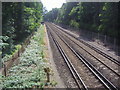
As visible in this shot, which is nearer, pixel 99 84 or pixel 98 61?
pixel 99 84

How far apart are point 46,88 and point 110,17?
1959 centimetres

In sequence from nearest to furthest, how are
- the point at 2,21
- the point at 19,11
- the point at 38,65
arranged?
the point at 38,65 < the point at 2,21 < the point at 19,11

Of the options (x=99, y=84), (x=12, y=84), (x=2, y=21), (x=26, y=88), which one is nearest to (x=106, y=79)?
(x=99, y=84)

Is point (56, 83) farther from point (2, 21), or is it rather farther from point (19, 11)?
point (19, 11)

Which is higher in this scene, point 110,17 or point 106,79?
point 110,17

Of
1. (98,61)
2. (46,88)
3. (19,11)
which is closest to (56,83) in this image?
(46,88)

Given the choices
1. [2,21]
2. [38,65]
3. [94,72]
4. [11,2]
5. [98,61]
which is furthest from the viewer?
[11,2]

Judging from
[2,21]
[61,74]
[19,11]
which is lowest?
[61,74]

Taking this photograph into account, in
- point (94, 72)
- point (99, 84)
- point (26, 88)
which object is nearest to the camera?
point (26, 88)

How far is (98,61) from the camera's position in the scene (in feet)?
49.8

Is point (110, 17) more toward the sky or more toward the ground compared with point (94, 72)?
more toward the sky

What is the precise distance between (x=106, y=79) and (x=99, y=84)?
0.78 m

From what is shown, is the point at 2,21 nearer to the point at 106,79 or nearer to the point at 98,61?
the point at 98,61

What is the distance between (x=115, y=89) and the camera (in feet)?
29.9
